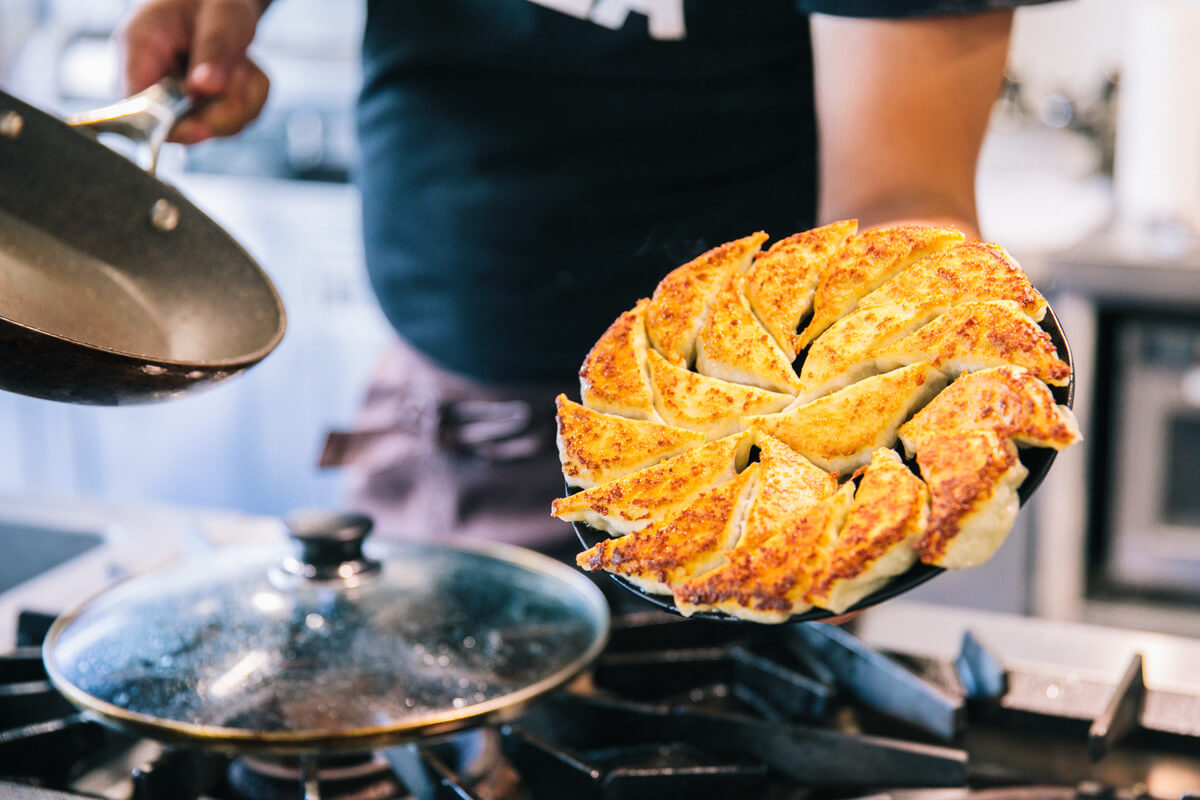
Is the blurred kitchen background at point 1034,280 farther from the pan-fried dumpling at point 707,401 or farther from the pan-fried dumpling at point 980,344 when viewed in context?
Answer: the pan-fried dumpling at point 980,344

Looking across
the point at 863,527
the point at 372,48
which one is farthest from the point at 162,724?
the point at 372,48

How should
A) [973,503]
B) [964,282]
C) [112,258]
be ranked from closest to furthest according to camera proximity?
1. [973,503]
2. [964,282]
3. [112,258]

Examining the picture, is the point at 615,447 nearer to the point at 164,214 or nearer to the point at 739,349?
the point at 739,349

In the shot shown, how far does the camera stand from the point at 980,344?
1.80 feet

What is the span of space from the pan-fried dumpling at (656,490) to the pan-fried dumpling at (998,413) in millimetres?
90

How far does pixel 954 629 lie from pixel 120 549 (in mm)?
835

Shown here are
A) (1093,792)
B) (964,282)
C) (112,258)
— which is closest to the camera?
(964,282)

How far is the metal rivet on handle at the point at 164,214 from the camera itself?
2.81ft

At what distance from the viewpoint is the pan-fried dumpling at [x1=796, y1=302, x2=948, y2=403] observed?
1.91 ft

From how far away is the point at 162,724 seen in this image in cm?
66

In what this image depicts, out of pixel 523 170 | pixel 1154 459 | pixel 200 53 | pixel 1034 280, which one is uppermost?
pixel 200 53

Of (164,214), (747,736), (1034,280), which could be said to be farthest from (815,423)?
(1034,280)

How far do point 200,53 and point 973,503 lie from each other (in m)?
0.92

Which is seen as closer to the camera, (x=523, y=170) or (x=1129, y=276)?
(x=523, y=170)
